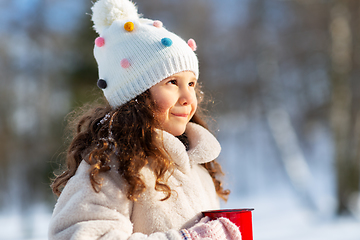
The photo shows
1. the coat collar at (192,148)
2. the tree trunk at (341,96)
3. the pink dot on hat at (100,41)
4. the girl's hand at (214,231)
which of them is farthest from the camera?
the tree trunk at (341,96)

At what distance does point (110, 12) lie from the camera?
1.87m

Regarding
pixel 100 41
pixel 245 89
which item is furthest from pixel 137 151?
pixel 245 89

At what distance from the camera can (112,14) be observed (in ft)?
6.13

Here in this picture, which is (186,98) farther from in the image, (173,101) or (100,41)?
(100,41)

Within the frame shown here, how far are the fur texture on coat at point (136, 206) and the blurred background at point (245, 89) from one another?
365 centimetres

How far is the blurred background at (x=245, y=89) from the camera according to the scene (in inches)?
286

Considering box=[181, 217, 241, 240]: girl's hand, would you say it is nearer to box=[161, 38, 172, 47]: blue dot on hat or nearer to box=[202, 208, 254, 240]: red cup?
box=[202, 208, 254, 240]: red cup

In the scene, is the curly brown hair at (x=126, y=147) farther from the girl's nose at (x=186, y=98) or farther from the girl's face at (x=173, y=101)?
the girl's nose at (x=186, y=98)

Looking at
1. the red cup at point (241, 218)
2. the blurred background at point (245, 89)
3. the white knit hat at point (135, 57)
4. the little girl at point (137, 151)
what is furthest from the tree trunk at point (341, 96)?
the red cup at point (241, 218)

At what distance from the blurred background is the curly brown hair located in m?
3.44

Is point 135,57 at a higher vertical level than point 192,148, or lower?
higher

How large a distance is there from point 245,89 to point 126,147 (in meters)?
11.1

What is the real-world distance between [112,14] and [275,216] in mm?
7210

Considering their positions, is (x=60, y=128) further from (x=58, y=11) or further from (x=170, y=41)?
(x=170, y=41)
